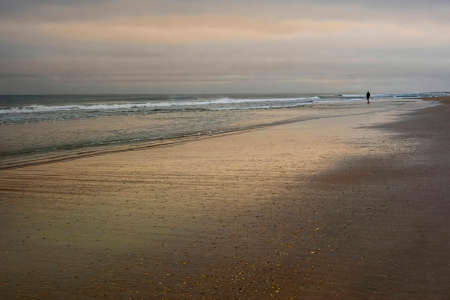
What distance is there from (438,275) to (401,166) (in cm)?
512

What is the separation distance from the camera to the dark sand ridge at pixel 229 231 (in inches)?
127

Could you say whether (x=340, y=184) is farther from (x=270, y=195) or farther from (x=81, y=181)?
(x=81, y=181)

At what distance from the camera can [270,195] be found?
235 inches

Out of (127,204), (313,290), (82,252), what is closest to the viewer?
(313,290)

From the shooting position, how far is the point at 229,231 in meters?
4.44

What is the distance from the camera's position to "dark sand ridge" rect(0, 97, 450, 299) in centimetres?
322

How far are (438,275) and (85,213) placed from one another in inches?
164

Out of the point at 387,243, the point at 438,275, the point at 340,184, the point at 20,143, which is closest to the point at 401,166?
the point at 340,184

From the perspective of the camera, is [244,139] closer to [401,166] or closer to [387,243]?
[401,166]

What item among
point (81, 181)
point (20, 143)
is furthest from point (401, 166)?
point (20, 143)

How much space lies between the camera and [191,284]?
10.6 feet

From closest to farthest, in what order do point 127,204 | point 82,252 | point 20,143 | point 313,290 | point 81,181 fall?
point 313,290 < point 82,252 < point 127,204 < point 81,181 < point 20,143

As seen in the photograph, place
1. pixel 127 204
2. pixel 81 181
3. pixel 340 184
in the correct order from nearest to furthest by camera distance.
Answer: pixel 127 204
pixel 340 184
pixel 81 181

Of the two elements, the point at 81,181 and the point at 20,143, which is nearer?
the point at 81,181
